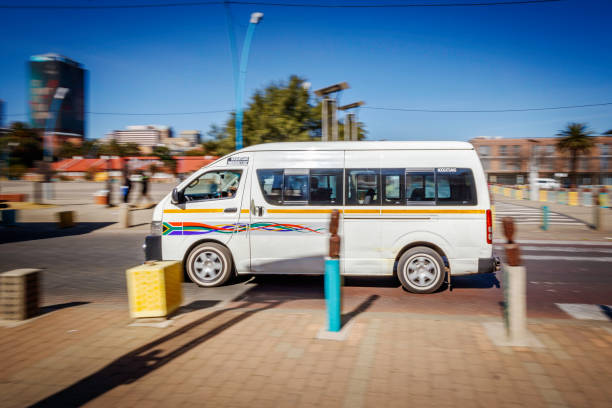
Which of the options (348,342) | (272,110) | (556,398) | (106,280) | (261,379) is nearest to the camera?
(556,398)

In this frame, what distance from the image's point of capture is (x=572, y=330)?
5176 mm

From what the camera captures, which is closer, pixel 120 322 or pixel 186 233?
pixel 120 322

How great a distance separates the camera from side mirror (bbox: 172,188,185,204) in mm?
7383

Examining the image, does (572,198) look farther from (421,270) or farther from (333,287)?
(333,287)

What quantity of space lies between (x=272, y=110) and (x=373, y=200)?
17.4 meters

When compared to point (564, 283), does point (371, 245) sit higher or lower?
higher

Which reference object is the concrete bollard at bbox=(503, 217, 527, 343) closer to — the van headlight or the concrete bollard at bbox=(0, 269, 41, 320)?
the van headlight

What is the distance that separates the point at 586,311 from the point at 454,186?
8.45ft

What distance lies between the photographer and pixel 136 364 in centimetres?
437

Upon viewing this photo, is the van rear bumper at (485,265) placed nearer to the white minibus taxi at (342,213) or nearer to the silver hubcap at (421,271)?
the white minibus taxi at (342,213)

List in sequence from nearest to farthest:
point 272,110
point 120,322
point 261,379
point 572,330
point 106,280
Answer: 1. point 261,379
2. point 572,330
3. point 120,322
4. point 106,280
5. point 272,110

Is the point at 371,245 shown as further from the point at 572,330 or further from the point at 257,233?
the point at 572,330

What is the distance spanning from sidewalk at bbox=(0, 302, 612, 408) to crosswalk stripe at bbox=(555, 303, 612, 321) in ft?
Result: 1.42

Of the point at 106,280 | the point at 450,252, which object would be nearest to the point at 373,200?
the point at 450,252
